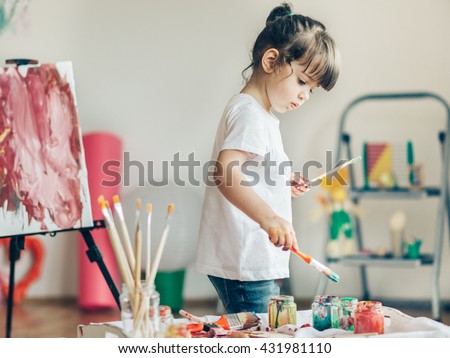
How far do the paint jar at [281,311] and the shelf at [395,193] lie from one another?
6.00 feet

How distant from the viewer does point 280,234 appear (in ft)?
4.56

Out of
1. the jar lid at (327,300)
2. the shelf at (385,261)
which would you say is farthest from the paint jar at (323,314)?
the shelf at (385,261)

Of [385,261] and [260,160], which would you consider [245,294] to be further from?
[385,261]

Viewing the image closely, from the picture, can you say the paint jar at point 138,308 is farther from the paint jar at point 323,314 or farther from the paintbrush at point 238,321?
the paint jar at point 323,314

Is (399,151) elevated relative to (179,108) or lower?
lower

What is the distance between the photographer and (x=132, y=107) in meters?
3.62

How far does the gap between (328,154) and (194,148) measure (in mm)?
707

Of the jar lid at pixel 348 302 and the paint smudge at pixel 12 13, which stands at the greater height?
the paint smudge at pixel 12 13

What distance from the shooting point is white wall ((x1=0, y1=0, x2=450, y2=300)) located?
3436 mm

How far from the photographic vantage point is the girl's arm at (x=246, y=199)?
1397mm
